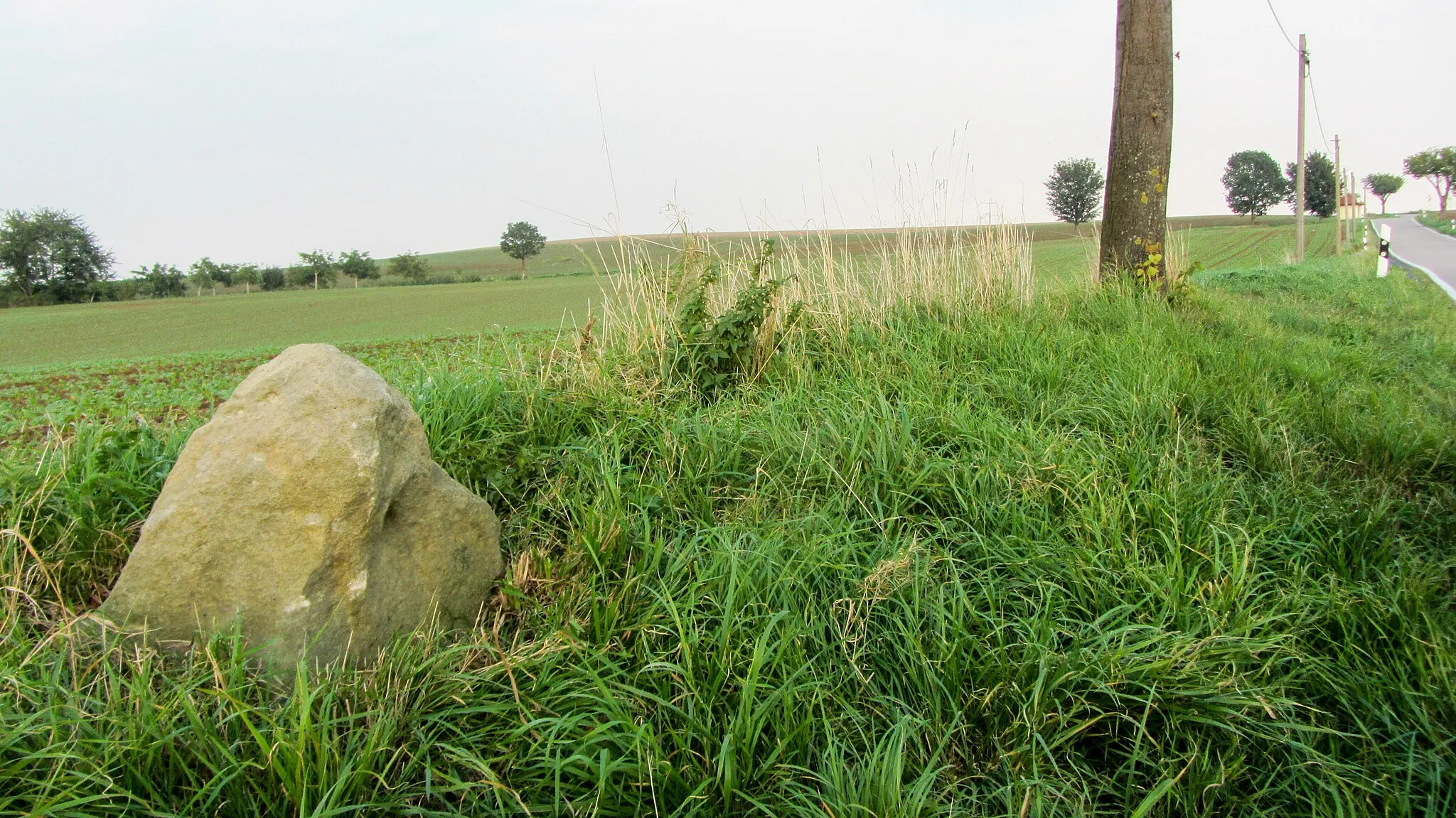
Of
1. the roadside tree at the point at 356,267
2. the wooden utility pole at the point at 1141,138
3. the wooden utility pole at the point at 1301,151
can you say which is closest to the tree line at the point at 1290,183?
the wooden utility pole at the point at 1301,151

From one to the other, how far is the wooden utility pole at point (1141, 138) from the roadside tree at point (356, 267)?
44.6 meters

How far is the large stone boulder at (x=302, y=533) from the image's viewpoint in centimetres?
200

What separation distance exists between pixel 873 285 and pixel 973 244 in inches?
52.9

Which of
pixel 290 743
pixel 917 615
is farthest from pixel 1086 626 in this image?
pixel 290 743

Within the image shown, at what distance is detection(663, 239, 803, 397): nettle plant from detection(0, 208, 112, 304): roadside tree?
141ft

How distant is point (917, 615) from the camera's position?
7.18ft

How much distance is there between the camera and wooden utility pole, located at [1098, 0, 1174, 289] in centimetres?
660

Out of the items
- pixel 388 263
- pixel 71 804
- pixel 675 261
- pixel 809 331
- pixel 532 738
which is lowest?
pixel 532 738

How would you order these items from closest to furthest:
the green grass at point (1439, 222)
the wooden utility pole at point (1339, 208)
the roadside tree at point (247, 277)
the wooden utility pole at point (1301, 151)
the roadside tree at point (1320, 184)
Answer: the wooden utility pole at point (1301, 151), the wooden utility pole at point (1339, 208), the green grass at point (1439, 222), the roadside tree at point (247, 277), the roadside tree at point (1320, 184)

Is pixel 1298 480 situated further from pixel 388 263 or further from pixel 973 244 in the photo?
pixel 388 263

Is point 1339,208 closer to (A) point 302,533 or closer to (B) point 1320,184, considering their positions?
(A) point 302,533

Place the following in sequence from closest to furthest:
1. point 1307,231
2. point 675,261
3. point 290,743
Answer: point 290,743, point 675,261, point 1307,231

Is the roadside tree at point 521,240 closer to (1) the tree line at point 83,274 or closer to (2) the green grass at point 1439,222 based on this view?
(1) the tree line at point 83,274

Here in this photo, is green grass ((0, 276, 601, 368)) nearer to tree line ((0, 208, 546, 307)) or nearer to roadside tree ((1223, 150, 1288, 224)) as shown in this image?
tree line ((0, 208, 546, 307))
